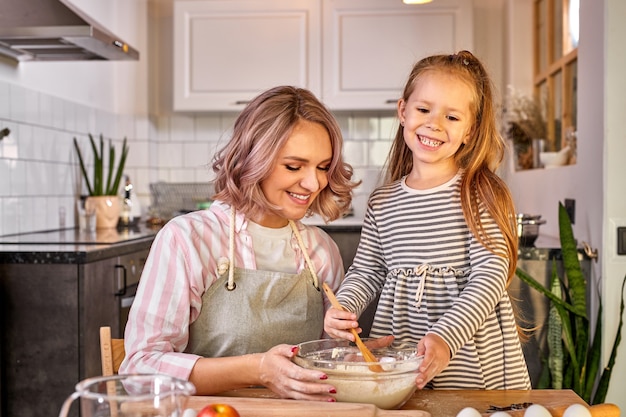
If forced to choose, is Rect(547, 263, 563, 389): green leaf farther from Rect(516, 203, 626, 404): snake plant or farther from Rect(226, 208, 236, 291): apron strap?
Rect(226, 208, 236, 291): apron strap

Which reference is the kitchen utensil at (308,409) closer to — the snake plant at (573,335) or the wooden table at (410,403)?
the wooden table at (410,403)

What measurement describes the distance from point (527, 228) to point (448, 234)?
4.81 ft

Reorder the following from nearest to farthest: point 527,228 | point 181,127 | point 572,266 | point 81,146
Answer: point 572,266
point 527,228
point 81,146
point 181,127

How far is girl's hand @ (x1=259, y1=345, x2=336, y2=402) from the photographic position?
1221 mm

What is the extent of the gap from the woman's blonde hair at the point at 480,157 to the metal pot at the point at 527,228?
1.24 metres

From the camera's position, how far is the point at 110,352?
159cm

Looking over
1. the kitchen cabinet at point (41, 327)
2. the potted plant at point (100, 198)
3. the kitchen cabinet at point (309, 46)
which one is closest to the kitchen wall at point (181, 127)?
Answer: the potted plant at point (100, 198)

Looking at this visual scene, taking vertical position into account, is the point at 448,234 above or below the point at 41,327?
above

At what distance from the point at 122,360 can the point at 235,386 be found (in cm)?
31

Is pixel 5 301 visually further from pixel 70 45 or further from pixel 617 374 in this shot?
pixel 617 374

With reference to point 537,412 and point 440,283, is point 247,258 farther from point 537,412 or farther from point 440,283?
point 537,412

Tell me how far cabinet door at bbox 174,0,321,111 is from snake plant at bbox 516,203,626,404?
2.27 metres

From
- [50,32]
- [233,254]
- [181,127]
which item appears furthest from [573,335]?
[181,127]

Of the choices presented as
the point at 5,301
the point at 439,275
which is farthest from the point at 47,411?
the point at 439,275
